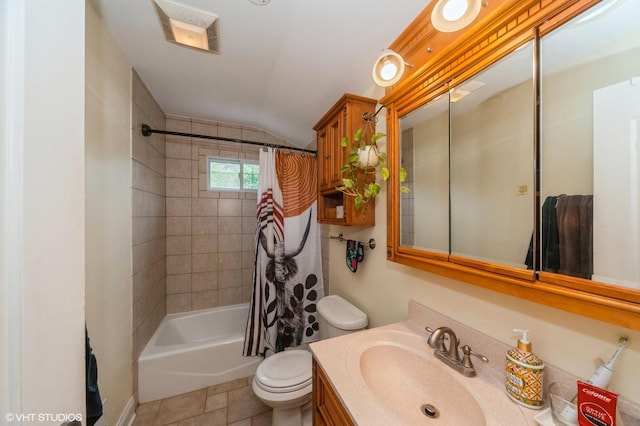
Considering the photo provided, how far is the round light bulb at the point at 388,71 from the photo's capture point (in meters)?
1.05

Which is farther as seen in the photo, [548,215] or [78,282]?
[548,215]

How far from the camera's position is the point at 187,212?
242cm

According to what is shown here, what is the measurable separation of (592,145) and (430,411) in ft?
3.17

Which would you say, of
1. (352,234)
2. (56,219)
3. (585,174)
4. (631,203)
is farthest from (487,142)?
(56,219)

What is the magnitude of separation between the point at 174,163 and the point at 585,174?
290cm

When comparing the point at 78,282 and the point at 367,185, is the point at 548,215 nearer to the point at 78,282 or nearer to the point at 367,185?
the point at 367,185

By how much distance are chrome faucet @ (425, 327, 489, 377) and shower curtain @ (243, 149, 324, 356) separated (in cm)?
140

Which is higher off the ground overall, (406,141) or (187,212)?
(406,141)

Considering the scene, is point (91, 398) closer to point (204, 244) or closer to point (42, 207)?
point (42, 207)

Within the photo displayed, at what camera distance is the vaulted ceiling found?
1096 mm

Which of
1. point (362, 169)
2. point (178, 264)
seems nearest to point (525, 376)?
point (362, 169)

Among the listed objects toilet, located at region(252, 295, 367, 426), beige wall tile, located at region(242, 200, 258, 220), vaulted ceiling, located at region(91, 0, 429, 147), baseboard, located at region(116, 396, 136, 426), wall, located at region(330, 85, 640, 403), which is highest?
vaulted ceiling, located at region(91, 0, 429, 147)

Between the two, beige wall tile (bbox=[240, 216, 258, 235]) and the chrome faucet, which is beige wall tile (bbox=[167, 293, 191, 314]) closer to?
beige wall tile (bbox=[240, 216, 258, 235])

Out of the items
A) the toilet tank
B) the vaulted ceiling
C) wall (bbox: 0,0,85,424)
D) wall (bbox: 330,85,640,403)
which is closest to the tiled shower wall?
the vaulted ceiling
